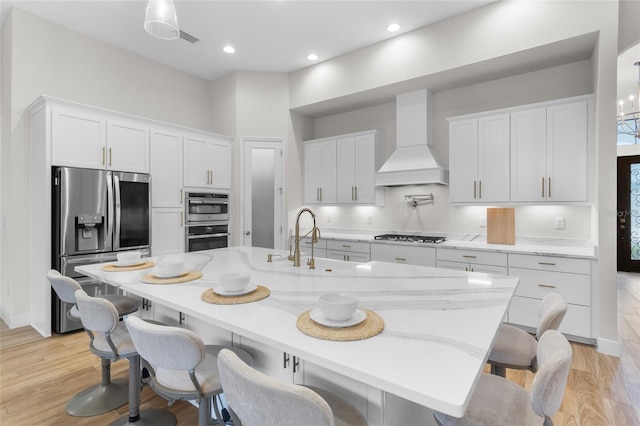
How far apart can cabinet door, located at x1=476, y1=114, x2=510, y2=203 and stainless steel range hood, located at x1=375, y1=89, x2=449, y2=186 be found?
0.47 m

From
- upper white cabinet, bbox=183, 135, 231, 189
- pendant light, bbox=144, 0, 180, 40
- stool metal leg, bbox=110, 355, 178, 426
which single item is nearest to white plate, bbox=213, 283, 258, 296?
stool metal leg, bbox=110, 355, 178, 426

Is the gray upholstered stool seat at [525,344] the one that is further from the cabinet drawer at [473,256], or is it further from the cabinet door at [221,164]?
the cabinet door at [221,164]

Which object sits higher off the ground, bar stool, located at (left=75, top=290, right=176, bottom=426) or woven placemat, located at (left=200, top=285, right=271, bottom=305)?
woven placemat, located at (left=200, top=285, right=271, bottom=305)

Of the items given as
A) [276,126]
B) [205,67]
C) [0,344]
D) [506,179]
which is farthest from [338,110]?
[0,344]

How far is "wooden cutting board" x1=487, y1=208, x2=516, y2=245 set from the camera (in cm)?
355

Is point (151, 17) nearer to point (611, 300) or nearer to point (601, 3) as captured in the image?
point (601, 3)

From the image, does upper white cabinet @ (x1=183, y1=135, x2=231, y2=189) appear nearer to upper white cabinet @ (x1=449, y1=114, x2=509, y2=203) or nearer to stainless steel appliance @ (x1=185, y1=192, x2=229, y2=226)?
stainless steel appliance @ (x1=185, y1=192, x2=229, y2=226)

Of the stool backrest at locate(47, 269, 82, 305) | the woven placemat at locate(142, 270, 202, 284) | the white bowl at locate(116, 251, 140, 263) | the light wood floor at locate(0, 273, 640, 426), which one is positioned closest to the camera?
the woven placemat at locate(142, 270, 202, 284)

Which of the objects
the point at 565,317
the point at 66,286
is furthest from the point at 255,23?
the point at 565,317

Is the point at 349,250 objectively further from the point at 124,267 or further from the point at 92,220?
the point at 92,220

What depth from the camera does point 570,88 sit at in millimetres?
3463

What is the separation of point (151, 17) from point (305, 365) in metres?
2.28

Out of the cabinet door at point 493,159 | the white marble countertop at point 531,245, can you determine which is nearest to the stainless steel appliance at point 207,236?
the white marble countertop at point 531,245

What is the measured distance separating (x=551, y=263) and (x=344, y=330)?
2888 millimetres
